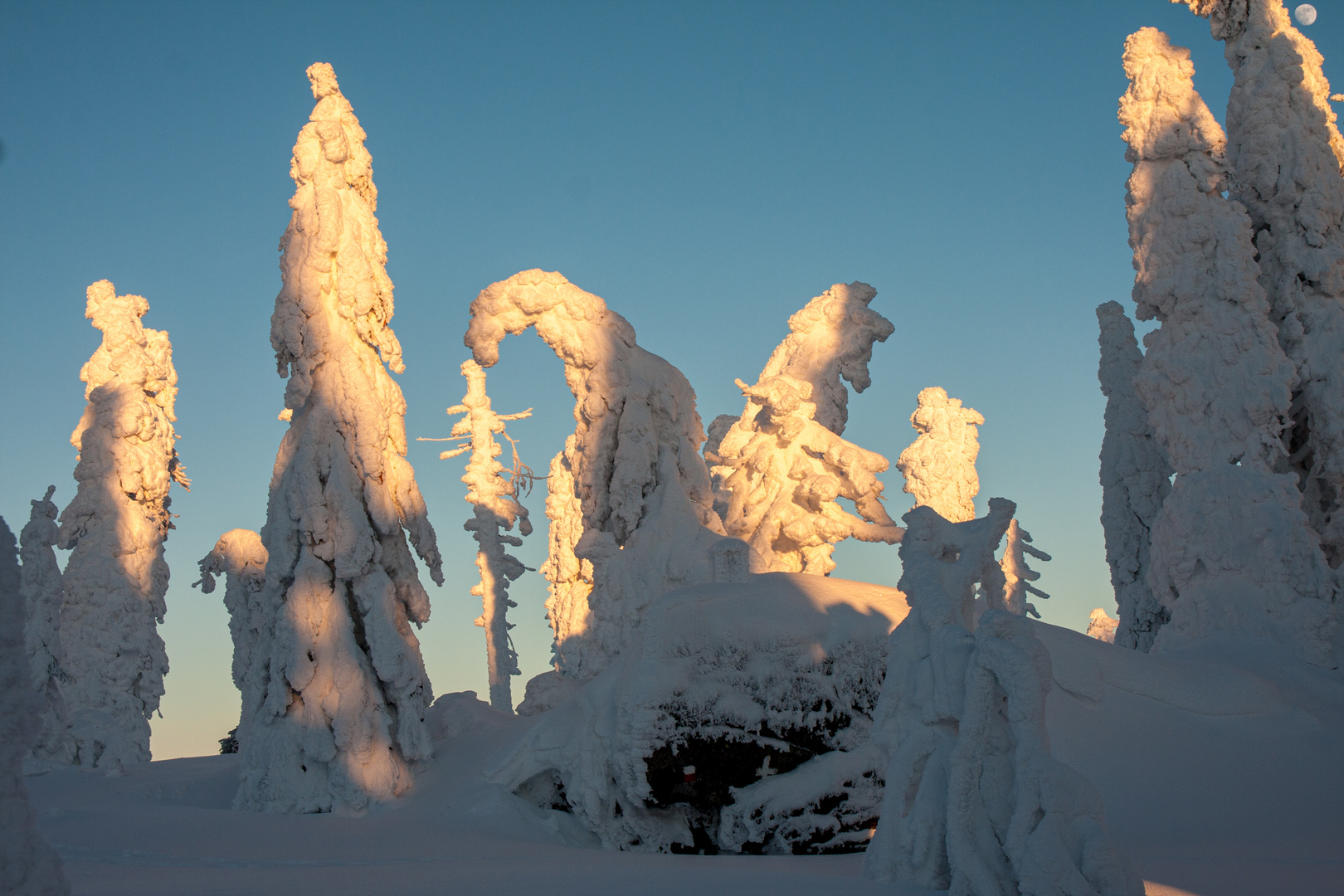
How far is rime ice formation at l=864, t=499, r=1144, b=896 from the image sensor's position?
19.0 feet

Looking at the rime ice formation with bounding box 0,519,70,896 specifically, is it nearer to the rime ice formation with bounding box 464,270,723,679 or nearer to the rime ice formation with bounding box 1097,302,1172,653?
the rime ice formation with bounding box 464,270,723,679

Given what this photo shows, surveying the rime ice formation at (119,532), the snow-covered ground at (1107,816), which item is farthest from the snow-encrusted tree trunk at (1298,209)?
the rime ice formation at (119,532)

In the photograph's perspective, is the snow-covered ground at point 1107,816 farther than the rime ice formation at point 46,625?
No

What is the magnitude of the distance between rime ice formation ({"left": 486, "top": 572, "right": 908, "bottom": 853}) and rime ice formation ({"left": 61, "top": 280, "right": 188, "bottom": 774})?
987cm

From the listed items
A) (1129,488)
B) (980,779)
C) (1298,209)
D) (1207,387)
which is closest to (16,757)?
(980,779)

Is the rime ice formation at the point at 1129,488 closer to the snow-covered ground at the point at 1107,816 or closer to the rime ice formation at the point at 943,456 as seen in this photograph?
the rime ice formation at the point at 943,456

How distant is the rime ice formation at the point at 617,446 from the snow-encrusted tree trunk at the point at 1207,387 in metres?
6.62

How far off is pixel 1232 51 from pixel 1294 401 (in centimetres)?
577

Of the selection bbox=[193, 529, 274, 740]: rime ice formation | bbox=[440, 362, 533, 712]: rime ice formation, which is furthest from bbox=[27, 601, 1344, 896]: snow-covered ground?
bbox=[440, 362, 533, 712]: rime ice formation

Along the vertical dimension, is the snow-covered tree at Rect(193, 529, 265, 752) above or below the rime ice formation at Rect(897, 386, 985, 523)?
below

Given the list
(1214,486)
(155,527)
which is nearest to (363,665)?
(155,527)

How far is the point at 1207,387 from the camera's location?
47.8 feet

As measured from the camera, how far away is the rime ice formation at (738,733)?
10.1 m

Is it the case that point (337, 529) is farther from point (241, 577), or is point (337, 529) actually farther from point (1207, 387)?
point (1207, 387)
